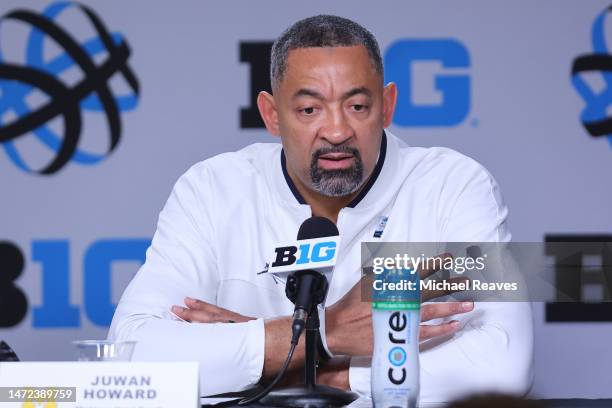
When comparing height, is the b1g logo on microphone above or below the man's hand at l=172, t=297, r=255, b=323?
above

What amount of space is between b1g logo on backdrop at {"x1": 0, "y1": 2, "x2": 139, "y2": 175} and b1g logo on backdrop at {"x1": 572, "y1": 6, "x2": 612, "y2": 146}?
5.62 ft

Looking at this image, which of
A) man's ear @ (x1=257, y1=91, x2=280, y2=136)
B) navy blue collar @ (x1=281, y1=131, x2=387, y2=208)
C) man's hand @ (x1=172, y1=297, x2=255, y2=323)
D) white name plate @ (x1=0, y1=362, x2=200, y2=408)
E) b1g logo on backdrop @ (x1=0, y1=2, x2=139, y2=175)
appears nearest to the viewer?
white name plate @ (x1=0, y1=362, x2=200, y2=408)

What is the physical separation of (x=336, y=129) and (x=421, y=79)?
1314mm

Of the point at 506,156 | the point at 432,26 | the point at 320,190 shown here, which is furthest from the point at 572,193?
the point at 320,190

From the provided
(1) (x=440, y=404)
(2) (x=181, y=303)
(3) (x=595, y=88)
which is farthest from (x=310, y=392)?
(3) (x=595, y=88)

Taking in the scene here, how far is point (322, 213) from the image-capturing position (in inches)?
104

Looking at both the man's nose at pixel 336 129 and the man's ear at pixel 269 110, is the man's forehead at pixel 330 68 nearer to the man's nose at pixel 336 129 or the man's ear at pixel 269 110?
the man's nose at pixel 336 129

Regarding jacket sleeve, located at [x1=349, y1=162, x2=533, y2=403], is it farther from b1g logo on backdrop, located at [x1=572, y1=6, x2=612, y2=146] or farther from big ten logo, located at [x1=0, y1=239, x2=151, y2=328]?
big ten logo, located at [x1=0, y1=239, x2=151, y2=328]

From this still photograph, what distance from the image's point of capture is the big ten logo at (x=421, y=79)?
3.64m

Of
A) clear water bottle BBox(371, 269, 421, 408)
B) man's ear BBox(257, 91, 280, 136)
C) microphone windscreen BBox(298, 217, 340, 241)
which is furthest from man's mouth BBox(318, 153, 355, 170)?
clear water bottle BBox(371, 269, 421, 408)

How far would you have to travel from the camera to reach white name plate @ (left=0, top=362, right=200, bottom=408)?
1372mm

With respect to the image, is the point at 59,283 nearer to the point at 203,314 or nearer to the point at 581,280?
the point at 203,314

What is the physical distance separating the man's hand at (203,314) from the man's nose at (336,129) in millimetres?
510

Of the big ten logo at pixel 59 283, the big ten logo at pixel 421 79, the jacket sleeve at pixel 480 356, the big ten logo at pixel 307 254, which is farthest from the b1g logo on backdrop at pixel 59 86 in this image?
the big ten logo at pixel 307 254
